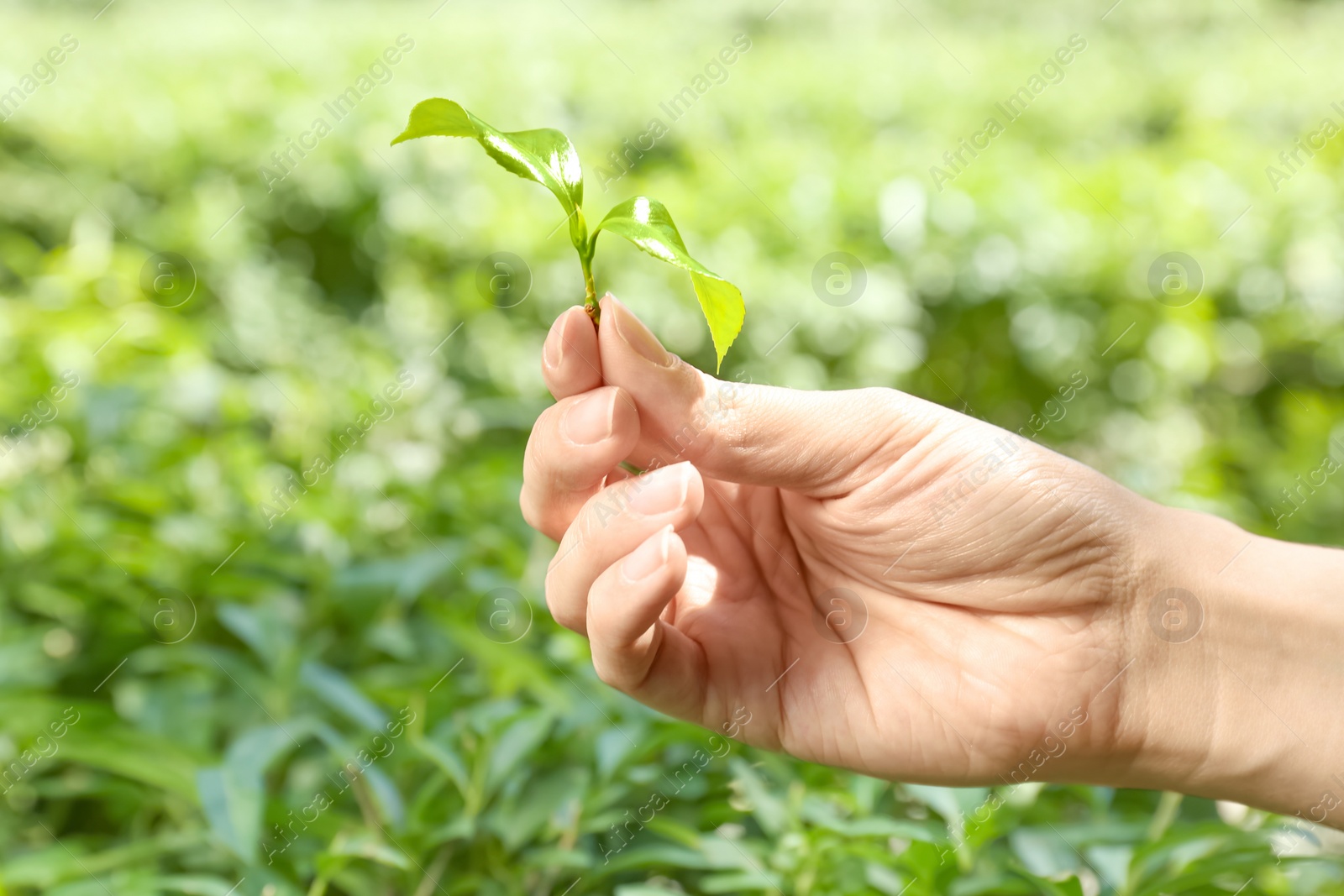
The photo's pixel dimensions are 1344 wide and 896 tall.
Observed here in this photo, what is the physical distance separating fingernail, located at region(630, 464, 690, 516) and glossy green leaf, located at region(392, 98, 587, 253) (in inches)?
12.4

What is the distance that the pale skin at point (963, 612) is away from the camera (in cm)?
121

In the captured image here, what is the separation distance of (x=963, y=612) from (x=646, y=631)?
49 centimetres

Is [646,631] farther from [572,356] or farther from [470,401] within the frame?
[470,401]

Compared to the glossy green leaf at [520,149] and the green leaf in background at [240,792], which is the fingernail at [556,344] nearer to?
the glossy green leaf at [520,149]

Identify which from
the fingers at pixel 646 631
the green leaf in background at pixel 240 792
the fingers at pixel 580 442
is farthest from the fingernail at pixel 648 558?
the green leaf in background at pixel 240 792

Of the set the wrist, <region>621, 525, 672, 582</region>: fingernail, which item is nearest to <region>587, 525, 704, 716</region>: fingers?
<region>621, 525, 672, 582</region>: fingernail

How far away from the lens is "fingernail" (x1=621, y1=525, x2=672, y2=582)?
44.2 inches

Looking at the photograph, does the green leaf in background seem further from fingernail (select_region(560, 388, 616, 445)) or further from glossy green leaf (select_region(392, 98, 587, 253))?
glossy green leaf (select_region(392, 98, 587, 253))

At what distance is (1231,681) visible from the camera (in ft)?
4.38

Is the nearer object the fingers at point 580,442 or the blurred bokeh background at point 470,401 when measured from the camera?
the fingers at point 580,442

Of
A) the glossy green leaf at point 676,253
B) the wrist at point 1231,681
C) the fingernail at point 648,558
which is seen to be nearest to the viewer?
the glossy green leaf at point 676,253

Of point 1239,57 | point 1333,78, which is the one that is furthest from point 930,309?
point 1239,57

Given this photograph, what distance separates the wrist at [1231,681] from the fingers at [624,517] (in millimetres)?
666

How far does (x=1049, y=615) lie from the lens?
134 centimetres
